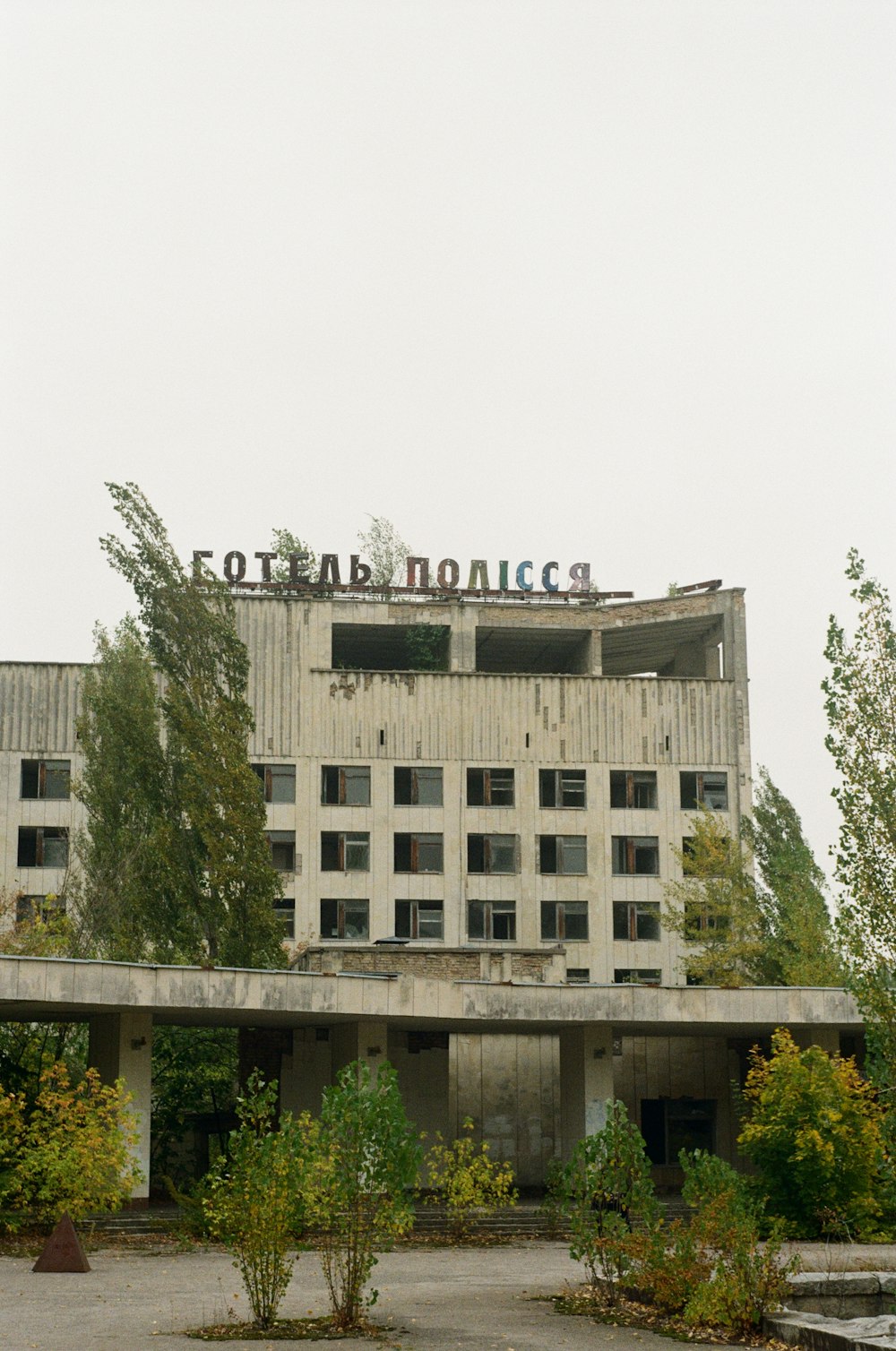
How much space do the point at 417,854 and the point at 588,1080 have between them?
67.4 ft

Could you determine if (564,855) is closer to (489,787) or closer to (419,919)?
(489,787)

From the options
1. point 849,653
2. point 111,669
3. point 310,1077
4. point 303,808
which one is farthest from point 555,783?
point 849,653

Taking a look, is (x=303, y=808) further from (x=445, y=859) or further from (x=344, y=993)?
(x=344, y=993)

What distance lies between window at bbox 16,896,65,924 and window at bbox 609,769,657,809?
17.1 m

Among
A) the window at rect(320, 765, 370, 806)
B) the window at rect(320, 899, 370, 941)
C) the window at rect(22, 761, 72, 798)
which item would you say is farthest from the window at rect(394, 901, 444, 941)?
the window at rect(22, 761, 72, 798)

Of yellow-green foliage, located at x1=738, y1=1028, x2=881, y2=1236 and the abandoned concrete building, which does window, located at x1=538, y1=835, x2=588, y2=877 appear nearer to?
the abandoned concrete building

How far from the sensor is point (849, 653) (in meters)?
17.5

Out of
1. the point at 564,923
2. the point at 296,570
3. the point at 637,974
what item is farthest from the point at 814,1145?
the point at 296,570

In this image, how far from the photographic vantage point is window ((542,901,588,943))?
50.5 m

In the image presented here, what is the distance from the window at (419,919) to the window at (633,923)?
5442 millimetres

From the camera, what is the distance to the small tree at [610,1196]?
53.7ft

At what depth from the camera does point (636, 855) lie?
2029 inches

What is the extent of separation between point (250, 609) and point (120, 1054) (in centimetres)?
2473

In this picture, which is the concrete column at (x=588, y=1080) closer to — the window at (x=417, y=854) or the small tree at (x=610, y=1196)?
the small tree at (x=610, y=1196)
